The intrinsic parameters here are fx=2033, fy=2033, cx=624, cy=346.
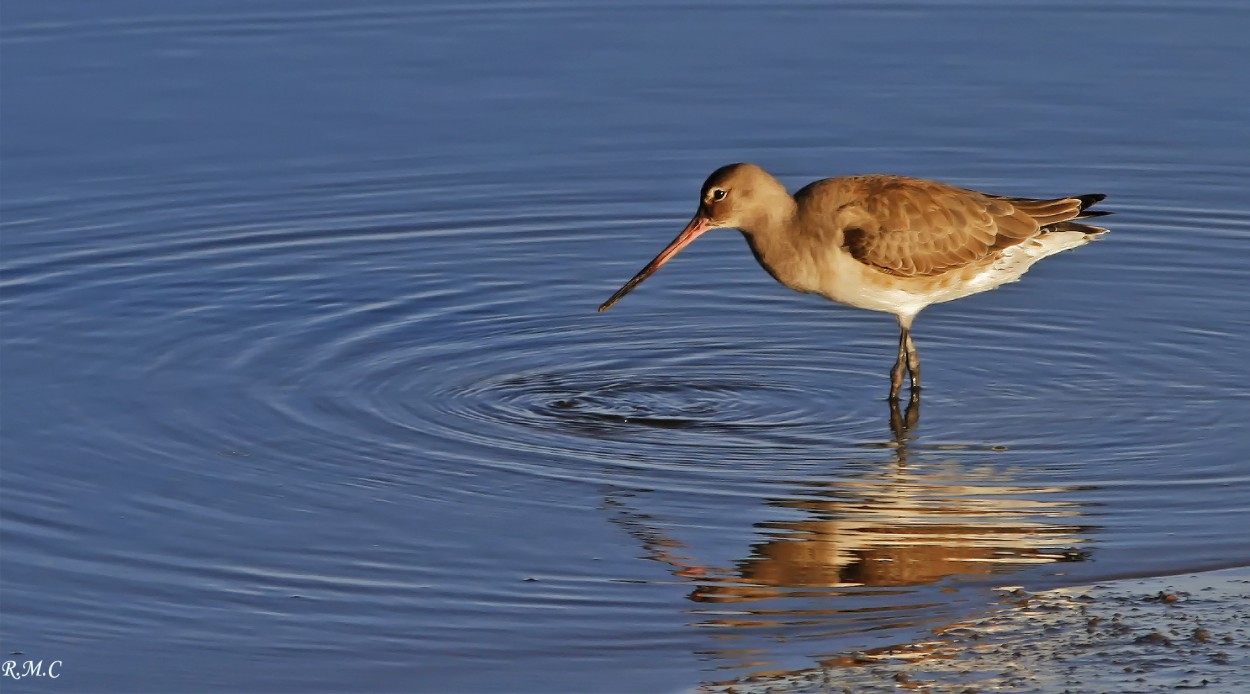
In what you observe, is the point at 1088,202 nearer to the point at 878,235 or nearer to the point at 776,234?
the point at 878,235

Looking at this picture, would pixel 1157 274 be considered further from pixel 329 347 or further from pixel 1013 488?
pixel 329 347

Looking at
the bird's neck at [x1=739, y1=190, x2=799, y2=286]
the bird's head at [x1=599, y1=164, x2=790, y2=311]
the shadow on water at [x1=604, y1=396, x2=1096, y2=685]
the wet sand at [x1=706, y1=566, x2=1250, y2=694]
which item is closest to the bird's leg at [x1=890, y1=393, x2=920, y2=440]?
the shadow on water at [x1=604, y1=396, x2=1096, y2=685]

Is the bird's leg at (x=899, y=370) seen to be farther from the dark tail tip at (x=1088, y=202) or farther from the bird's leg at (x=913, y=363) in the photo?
the dark tail tip at (x=1088, y=202)

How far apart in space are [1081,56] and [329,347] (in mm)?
7087

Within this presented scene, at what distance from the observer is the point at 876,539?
8453 millimetres

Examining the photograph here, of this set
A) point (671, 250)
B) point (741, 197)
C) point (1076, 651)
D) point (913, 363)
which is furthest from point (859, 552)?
point (671, 250)

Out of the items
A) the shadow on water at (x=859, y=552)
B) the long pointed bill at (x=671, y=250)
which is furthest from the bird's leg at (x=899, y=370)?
the long pointed bill at (x=671, y=250)

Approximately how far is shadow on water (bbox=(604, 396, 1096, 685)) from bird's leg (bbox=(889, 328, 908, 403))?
0.92 metres

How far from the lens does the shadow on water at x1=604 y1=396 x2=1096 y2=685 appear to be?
7.52m

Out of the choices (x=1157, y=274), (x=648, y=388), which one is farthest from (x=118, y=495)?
(x=1157, y=274)

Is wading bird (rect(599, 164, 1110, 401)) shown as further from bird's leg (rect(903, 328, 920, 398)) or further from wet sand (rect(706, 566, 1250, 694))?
wet sand (rect(706, 566, 1250, 694))

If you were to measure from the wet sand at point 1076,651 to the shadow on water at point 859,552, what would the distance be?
7.7 inches

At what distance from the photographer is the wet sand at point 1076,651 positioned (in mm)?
6719

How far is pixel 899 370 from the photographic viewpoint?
10680mm
